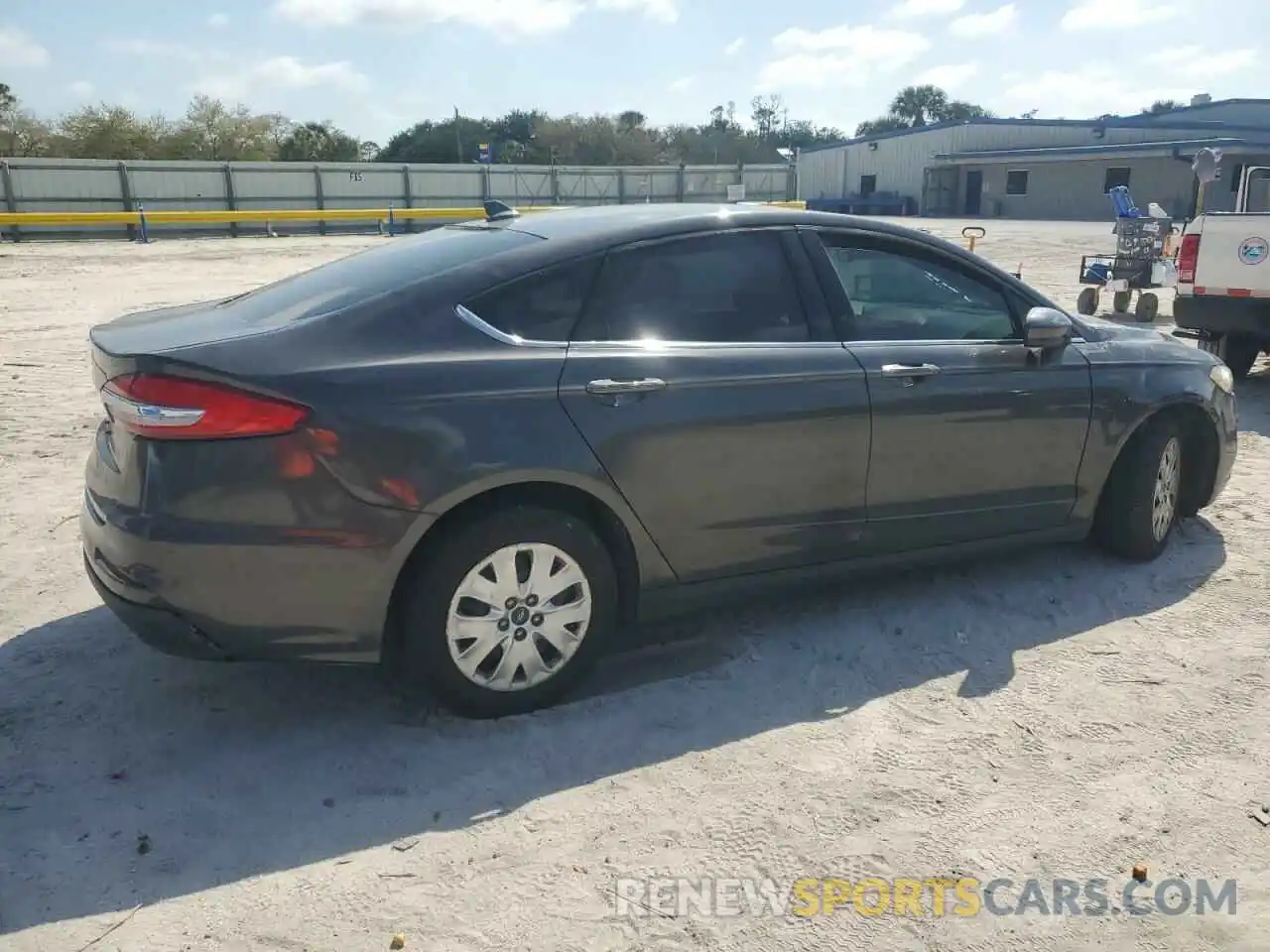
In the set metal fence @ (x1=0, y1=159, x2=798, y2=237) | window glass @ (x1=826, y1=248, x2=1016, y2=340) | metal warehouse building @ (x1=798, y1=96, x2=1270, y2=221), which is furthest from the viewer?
metal warehouse building @ (x1=798, y1=96, x2=1270, y2=221)

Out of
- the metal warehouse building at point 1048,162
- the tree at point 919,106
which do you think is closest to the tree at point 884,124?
the tree at point 919,106

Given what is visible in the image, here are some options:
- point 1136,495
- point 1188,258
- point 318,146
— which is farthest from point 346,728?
point 318,146

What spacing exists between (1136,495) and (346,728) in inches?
138

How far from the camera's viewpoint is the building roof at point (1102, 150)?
132 feet

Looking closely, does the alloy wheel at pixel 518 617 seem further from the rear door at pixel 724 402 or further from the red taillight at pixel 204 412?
the red taillight at pixel 204 412

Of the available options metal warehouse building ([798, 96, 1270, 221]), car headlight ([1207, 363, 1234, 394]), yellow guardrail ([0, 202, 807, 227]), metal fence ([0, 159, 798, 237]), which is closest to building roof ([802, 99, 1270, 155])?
metal warehouse building ([798, 96, 1270, 221])

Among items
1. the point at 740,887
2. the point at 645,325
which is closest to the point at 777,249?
the point at 645,325

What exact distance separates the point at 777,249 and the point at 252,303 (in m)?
1.90

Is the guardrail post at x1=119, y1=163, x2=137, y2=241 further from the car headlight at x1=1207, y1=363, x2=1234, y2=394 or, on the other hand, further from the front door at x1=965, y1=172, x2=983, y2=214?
the front door at x1=965, y1=172, x2=983, y2=214

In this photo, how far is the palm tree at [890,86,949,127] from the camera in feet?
405

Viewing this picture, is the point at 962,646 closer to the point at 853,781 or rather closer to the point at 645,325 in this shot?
the point at 853,781

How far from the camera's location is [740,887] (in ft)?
8.62

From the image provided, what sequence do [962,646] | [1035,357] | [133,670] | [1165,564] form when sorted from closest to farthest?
[133,670]
[962,646]
[1035,357]
[1165,564]

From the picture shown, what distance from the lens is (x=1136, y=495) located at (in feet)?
15.3
